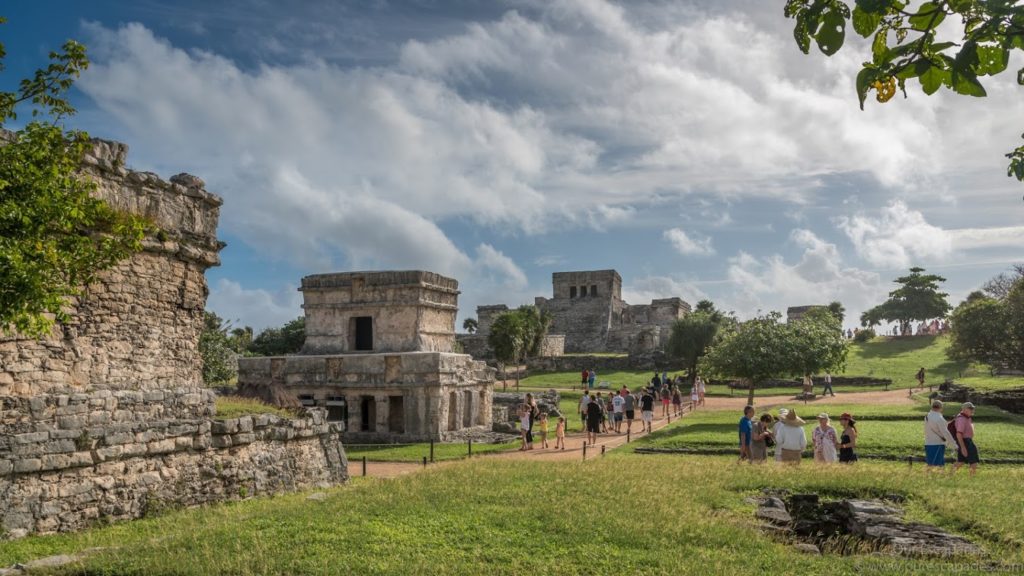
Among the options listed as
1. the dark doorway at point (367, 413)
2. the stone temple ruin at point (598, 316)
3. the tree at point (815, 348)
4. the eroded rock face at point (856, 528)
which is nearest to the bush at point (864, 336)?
the stone temple ruin at point (598, 316)

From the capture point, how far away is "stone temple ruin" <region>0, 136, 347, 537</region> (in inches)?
334

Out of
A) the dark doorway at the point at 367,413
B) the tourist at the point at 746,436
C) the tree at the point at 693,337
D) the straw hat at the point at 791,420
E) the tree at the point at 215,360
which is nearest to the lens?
the straw hat at the point at 791,420

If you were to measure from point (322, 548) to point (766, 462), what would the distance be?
8.07m

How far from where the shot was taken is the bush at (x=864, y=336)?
59281mm

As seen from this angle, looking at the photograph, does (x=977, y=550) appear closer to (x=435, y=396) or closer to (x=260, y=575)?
(x=260, y=575)

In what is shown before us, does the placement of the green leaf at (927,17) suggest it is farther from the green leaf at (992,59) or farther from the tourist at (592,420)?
the tourist at (592,420)

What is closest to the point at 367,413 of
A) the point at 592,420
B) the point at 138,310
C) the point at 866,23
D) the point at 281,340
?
the point at 592,420

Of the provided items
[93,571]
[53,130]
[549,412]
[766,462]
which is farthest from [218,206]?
[549,412]

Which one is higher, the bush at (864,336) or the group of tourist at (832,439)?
the bush at (864,336)

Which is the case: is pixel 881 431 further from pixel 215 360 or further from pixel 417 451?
pixel 215 360

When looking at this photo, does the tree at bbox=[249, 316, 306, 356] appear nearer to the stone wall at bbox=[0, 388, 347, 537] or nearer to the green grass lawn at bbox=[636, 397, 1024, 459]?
the green grass lawn at bbox=[636, 397, 1024, 459]

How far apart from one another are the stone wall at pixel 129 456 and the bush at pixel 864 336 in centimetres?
5692

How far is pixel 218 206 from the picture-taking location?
12867mm

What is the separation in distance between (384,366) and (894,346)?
149 ft
